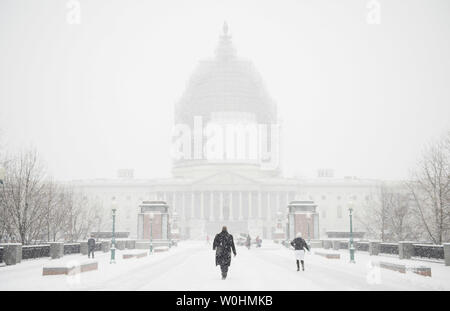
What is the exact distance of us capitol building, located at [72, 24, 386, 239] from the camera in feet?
467

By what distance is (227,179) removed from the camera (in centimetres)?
14275

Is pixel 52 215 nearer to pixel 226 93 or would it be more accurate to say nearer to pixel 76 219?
pixel 76 219

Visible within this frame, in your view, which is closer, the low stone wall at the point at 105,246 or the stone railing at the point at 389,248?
the stone railing at the point at 389,248

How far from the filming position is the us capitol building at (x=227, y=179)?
142250 mm

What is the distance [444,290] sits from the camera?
58.7ft

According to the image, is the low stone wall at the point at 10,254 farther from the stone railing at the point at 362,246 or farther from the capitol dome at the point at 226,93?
the capitol dome at the point at 226,93

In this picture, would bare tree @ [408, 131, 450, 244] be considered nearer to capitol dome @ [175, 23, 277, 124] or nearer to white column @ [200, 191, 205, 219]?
white column @ [200, 191, 205, 219]

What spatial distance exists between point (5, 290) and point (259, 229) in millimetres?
113696

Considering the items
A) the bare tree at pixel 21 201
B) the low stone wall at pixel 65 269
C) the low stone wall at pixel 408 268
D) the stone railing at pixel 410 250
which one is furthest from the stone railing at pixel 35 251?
the stone railing at pixel 410 250

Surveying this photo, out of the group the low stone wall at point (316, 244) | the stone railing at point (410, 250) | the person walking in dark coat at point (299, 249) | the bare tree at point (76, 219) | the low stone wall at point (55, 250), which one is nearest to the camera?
the person walking in dark coat at point (299, 249)

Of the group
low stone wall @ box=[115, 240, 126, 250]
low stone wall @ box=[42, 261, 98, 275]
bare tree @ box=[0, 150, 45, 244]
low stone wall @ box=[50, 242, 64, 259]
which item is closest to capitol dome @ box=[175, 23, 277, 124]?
low stone wall @ box=[115, 240, 126, 250]

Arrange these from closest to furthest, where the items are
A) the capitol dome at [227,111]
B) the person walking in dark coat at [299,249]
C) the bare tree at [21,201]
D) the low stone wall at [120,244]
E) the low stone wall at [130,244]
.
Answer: the person walking in dark coat at [299,249]
the bare tree at [21,201]
the low stone wall at [120,244]
the low stone wall at [130,244]
the capitol dome at [227,111]

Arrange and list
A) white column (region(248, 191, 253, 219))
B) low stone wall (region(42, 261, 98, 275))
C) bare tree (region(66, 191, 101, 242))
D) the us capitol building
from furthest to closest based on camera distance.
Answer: the us capitol building
white column (region(248, 191, 253, 219))
bare tree (region(66, 191, 101, 242))
low stone wall (region(42, 261, 98, 275))
